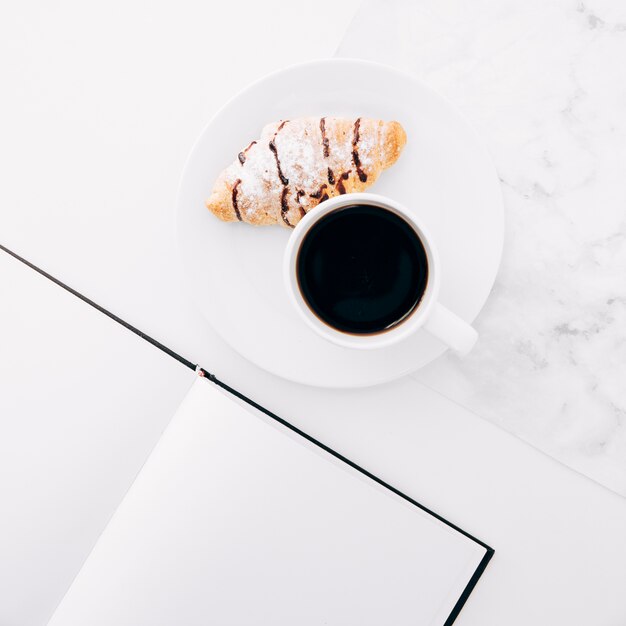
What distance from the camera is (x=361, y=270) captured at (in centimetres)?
58

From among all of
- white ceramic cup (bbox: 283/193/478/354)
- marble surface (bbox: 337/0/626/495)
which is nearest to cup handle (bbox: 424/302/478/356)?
white ceramic cup (bbox: 283/193/478/354)

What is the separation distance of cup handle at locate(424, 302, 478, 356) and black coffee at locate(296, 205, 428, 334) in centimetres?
5

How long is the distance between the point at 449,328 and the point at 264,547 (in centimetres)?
33

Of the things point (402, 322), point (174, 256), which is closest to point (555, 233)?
point (402, 322)

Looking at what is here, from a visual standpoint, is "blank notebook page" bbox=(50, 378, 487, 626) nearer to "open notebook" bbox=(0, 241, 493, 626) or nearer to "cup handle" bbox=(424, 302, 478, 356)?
"open notebook" bbox=(0, 241, 493, 626)

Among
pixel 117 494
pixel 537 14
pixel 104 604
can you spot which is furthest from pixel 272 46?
pixel 104 604

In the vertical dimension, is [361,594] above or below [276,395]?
below

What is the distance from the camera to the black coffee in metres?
0.55

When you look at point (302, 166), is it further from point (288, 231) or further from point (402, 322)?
point (402, 322)

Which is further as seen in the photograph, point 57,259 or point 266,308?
point 57,259

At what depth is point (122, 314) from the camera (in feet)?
2.32

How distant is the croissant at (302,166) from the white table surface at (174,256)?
0.15 metres

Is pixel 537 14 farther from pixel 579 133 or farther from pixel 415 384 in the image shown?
pixel 415 384

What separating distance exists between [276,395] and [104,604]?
30cm
